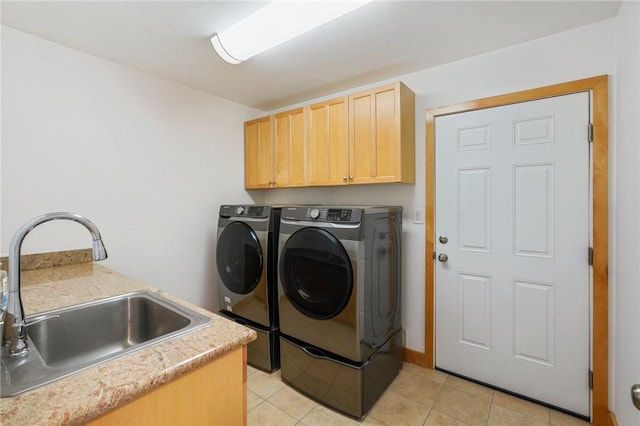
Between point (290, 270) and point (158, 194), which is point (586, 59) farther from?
point (158, 194)

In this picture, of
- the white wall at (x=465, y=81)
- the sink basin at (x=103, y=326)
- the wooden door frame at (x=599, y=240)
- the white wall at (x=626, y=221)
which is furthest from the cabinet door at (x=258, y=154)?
the white wall at (x=626, y=221)

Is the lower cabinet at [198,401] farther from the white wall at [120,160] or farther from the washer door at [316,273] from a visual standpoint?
the white wall at [120,160]

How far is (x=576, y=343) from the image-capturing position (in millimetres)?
1756

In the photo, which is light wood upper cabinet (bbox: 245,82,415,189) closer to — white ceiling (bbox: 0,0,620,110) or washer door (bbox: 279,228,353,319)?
white ceiling (bbox: 0,0,620,110)

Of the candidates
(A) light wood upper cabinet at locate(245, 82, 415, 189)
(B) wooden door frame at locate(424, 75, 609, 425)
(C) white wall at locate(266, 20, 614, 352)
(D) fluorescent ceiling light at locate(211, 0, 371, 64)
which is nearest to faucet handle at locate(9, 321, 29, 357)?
(D) fluorescent ceiling light at locate(211, 0, 371, 64)

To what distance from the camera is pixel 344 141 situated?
7.51 ft

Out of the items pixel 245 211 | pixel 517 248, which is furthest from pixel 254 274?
pixel 517 248

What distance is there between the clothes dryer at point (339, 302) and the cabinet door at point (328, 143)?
51cm

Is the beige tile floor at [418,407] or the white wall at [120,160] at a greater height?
Result: the white wall at [120,160]

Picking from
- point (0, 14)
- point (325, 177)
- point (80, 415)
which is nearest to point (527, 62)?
point (325, 177)

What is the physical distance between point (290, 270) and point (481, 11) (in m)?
1.91

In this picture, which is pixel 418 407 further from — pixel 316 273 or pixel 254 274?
pixel 254 274

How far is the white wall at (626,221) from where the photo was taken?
4.30 feet

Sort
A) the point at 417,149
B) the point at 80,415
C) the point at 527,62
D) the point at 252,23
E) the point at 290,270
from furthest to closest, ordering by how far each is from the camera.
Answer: the point at 417,149 → the point at 290,270 → the point at 527,62 → the point at 252,23 → the point at 80,415
